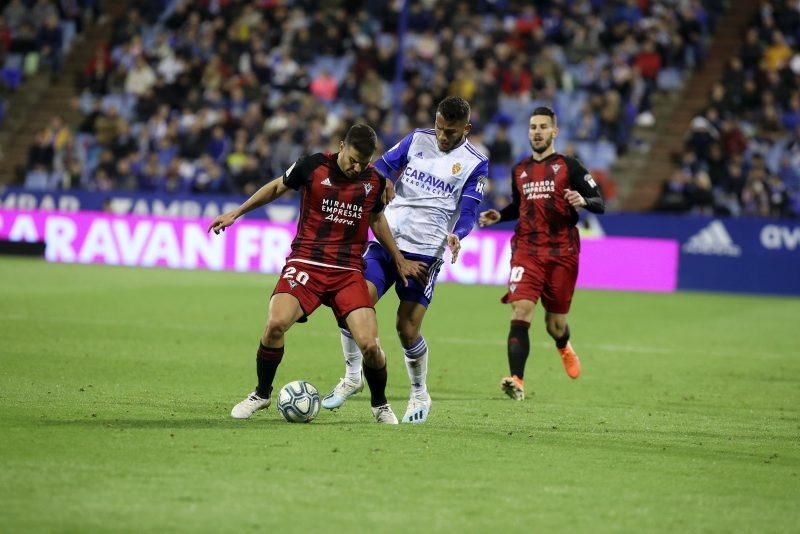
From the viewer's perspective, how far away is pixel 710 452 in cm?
833

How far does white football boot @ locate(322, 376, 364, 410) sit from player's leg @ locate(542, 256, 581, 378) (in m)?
2.49

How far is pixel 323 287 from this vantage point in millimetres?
8734

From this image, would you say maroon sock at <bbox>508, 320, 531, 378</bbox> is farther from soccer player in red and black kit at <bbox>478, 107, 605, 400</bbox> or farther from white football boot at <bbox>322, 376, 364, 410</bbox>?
white football boot at <bbox>322, 376, 364, 410</bbox>

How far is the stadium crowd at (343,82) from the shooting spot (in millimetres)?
28359

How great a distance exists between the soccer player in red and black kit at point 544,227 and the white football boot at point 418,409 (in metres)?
2.03

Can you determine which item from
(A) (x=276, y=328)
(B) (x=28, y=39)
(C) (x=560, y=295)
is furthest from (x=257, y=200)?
(B) (x=28, y=39)

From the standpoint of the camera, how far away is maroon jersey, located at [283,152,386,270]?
28.8 ft

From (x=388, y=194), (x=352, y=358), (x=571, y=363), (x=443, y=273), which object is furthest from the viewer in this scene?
(x=443, y=273)

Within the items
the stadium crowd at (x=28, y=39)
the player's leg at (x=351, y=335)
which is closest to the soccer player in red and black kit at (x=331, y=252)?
the player's leg at (x=351, y=335)

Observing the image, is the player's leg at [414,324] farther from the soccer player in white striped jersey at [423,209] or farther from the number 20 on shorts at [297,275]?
the number 20 on shorts at [297,275]

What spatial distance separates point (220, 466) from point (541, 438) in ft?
8.05

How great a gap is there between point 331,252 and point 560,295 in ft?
11.3

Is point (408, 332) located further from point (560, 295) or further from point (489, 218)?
point (560, 295)

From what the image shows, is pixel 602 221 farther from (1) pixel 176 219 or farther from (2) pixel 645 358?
(2) pixel 645 358
